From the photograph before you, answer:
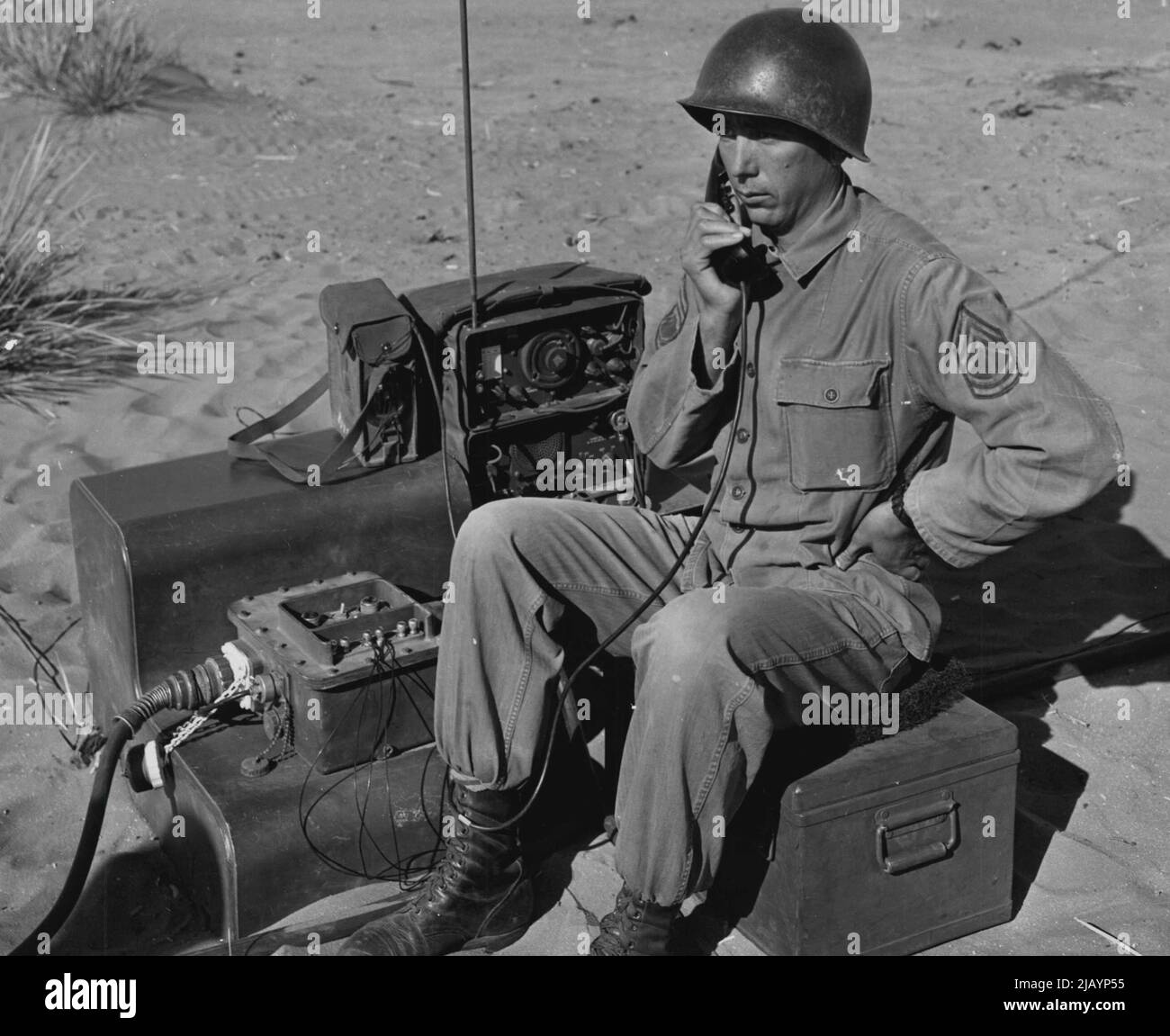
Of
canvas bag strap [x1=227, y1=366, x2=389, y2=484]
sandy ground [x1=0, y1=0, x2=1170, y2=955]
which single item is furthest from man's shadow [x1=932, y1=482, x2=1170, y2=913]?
canvas bag strap [x1=227, y1=366, x2=389, y2=484]

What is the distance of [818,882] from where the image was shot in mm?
3127

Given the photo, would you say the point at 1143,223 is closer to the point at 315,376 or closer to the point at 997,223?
the point at 997,223

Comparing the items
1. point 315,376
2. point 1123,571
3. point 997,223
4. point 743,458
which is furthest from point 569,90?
point 743,458

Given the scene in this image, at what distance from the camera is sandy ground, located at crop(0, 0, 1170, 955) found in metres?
3.76

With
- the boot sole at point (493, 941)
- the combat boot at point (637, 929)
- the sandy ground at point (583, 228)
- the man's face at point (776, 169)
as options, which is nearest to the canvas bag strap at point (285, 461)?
the sandy ground at point (583, 228)

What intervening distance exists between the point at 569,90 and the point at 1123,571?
5.97 metres

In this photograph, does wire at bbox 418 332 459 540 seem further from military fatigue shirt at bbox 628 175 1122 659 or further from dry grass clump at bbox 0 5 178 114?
dry grass clump at bbox 0 5 178 114

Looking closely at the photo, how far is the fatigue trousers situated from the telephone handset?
0.56 meters

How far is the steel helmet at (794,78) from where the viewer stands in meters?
3.14

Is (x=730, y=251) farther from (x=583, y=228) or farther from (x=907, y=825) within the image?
(x=583, y=228)

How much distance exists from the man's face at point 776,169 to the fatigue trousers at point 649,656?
0.71 m

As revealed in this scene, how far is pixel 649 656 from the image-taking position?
9.69 feet

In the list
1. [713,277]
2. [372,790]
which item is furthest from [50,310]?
[713,277]

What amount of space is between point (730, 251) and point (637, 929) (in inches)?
54.8
